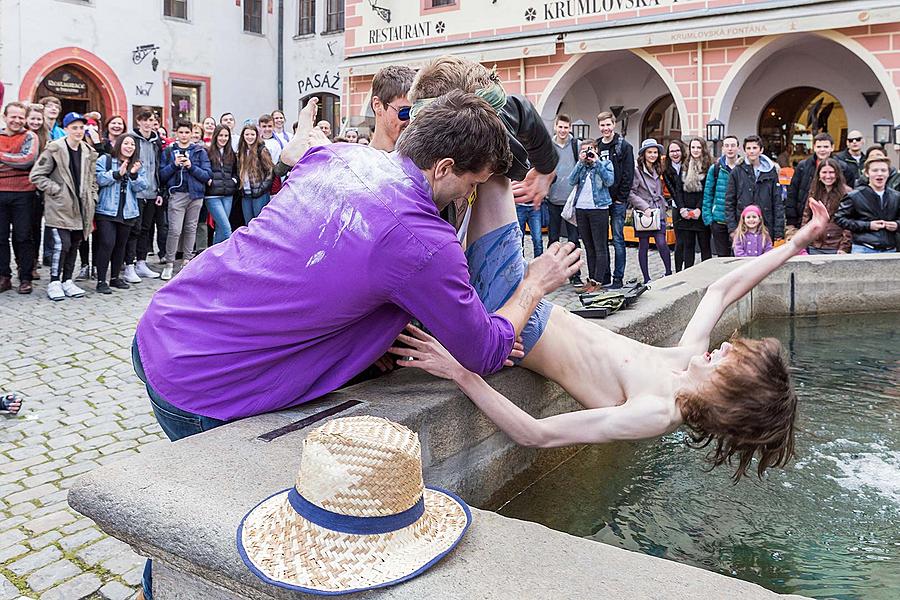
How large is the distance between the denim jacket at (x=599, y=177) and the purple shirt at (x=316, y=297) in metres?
7.29

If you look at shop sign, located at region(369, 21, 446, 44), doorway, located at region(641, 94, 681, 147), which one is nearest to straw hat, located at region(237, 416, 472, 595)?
shop sign, located at region(369, 21, 446, 44)

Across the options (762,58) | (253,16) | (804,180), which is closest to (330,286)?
(804,180)

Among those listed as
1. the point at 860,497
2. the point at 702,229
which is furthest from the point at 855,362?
the point at 702,229

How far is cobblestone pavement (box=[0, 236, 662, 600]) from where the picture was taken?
319 cm

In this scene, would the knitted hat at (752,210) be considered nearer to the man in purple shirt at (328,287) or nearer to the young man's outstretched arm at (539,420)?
the young man's outstretched arm at (539,420)

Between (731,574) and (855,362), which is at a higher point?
(855,362)

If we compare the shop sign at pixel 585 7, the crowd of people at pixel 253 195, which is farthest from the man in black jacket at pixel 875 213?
the shop sign at pixel 585 7

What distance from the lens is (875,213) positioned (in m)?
8.29

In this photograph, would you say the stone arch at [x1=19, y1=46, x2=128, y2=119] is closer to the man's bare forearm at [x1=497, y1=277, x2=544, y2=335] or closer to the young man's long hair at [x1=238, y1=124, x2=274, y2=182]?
the young man's long hair at [x1=238, y1=124, x2=274, y2=182]

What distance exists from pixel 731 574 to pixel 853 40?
531 inches

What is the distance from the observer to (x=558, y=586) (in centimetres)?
180

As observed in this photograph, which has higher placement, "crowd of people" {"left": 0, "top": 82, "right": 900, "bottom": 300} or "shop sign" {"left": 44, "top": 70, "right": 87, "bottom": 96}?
"shop sign" {"left": 44, "top": 70, "right": 87, "bottom": 96}

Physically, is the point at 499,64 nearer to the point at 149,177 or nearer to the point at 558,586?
the point at 149,177

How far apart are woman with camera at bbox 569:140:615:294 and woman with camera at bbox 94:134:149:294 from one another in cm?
457
